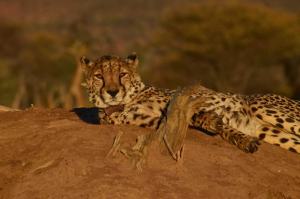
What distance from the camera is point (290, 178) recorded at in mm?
6145

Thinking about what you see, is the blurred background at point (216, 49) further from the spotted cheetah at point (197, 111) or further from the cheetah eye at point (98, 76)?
the cheetah eye at point (98, 76)

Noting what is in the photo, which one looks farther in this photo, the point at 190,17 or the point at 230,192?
the point at 190,17

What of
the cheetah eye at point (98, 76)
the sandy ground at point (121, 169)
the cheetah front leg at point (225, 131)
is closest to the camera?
the sandy ground at point (121, 169)

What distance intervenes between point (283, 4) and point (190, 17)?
46744 millimetres

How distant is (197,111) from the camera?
266 inches

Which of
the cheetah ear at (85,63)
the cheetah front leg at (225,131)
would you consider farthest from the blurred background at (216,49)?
the cheetah front leg at (225,131)

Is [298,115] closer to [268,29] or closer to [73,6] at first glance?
[268,29]

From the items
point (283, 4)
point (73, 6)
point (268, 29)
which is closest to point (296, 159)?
point (268, 29)

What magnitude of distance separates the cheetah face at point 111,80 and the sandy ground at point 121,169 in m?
0.33

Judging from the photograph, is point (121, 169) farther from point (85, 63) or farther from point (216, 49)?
point (216, 49)

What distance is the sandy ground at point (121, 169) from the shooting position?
5.41 meters

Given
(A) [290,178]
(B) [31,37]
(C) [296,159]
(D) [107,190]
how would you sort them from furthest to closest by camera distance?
(B) [31,37] < (C) [296,159] < (A) [290,178] < (D) [107,190]

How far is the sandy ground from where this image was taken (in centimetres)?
541

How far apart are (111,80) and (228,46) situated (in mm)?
19522
